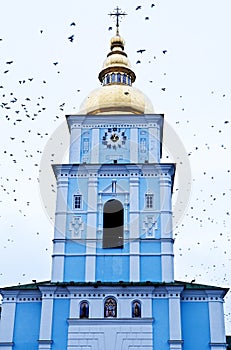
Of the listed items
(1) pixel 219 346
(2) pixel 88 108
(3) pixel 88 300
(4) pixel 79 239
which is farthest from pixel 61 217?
(1) pixel 219 346

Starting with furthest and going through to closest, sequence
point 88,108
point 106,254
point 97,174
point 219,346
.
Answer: point 88,108, point 97,174, point 106,254, point 219,346

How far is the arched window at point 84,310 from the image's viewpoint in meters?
20.8

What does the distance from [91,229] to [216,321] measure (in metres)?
5.57

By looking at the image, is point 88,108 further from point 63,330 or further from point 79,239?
point 63,330

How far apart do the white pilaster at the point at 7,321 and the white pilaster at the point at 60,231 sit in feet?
5.59

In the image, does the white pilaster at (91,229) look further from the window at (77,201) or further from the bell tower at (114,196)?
the window at (77,201)

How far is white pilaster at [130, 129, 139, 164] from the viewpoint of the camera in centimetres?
2377

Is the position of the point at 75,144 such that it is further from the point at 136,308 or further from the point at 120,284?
the point at 136,308

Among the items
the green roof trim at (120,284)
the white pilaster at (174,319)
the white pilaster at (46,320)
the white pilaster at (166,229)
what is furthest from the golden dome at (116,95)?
the white pilaster at (46,320)

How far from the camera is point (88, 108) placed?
25.4 meters

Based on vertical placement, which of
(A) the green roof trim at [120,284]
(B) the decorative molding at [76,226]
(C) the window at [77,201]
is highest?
(C) the window at [77,201]

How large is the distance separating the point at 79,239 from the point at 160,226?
3054mm

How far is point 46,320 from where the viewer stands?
20688 millimetres

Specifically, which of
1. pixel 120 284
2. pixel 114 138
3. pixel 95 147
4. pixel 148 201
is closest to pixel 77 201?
pixel 95 147
